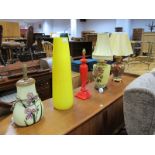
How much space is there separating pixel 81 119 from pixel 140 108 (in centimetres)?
32

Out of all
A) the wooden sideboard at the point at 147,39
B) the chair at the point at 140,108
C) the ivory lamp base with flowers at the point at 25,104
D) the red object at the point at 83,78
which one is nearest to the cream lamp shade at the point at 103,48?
the red object at the point at 83,78

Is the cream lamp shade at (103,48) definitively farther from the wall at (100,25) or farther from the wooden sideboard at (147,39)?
the wall at (100,25)

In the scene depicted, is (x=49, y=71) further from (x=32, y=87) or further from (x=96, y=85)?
(x=32, y=87)

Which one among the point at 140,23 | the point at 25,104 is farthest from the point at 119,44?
the point at 140,23

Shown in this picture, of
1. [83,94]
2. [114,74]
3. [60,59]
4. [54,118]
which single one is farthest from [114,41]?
[54,118]

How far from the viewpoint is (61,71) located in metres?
0.95

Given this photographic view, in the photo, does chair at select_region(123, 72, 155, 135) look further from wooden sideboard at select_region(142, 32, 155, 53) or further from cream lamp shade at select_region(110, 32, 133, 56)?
wooden sideboard at select_region(142, 32, 155, 53)

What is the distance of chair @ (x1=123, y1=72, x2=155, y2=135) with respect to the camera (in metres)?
0.86

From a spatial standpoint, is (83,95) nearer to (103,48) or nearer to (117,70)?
(103,48)

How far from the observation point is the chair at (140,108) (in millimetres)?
855

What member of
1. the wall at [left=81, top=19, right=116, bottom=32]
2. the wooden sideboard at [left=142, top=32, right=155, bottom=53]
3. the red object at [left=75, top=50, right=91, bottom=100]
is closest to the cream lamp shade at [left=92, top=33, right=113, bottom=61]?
the red object at [left=75, top=50, right=91, bottom=100]

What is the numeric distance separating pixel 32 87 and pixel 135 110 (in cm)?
56

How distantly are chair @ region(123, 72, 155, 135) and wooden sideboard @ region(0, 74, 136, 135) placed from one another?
0.19m
